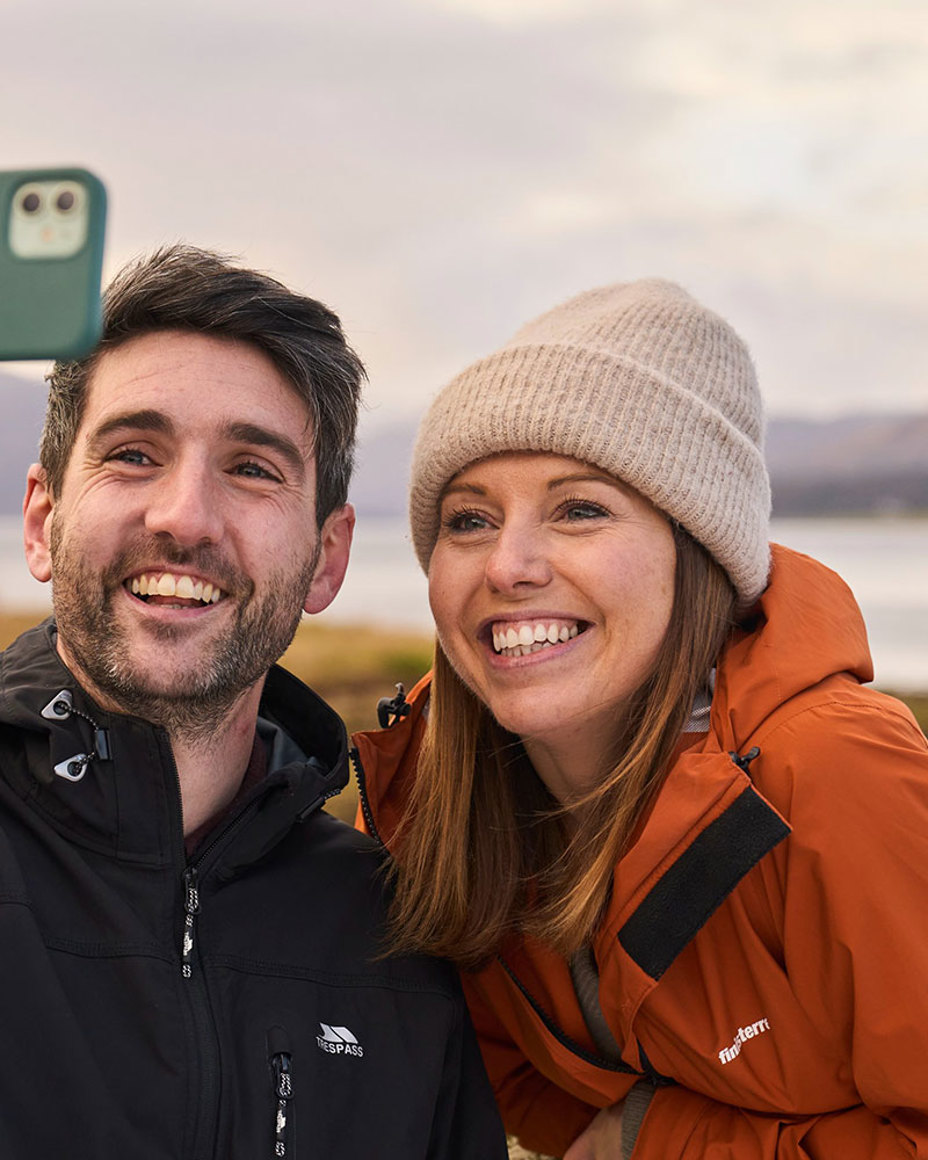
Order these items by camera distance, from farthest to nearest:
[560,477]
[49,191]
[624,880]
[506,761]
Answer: [506,761]
[560,477]
[624,880]
[49,191]

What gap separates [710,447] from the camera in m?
2.25

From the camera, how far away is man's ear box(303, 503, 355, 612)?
8.10 ft

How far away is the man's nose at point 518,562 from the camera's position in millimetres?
2113

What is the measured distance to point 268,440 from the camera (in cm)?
224

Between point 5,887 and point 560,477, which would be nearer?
point 5,887

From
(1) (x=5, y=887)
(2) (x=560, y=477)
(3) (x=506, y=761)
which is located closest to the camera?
(1) (x=5, y=887)

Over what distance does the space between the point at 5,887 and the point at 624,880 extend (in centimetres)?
96

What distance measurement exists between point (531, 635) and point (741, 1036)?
76cm

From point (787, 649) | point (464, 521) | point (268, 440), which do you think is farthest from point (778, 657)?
point (268, 440)

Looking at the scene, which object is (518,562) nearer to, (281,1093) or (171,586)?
(171,586)

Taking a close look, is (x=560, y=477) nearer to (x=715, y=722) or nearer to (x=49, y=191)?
(x=715, y=722)

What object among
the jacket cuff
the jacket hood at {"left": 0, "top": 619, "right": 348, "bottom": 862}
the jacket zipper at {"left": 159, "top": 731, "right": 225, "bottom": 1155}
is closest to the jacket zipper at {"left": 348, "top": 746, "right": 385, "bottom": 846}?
the jacket hood at {"left": 0, "top": 619, "right": 348, "bottom": 862}

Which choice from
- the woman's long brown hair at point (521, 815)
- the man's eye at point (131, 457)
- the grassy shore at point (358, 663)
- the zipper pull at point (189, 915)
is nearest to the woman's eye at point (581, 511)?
the woman's long brown hair at point (521, 815)

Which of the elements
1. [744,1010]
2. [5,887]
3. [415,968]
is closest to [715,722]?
[744,1010]
